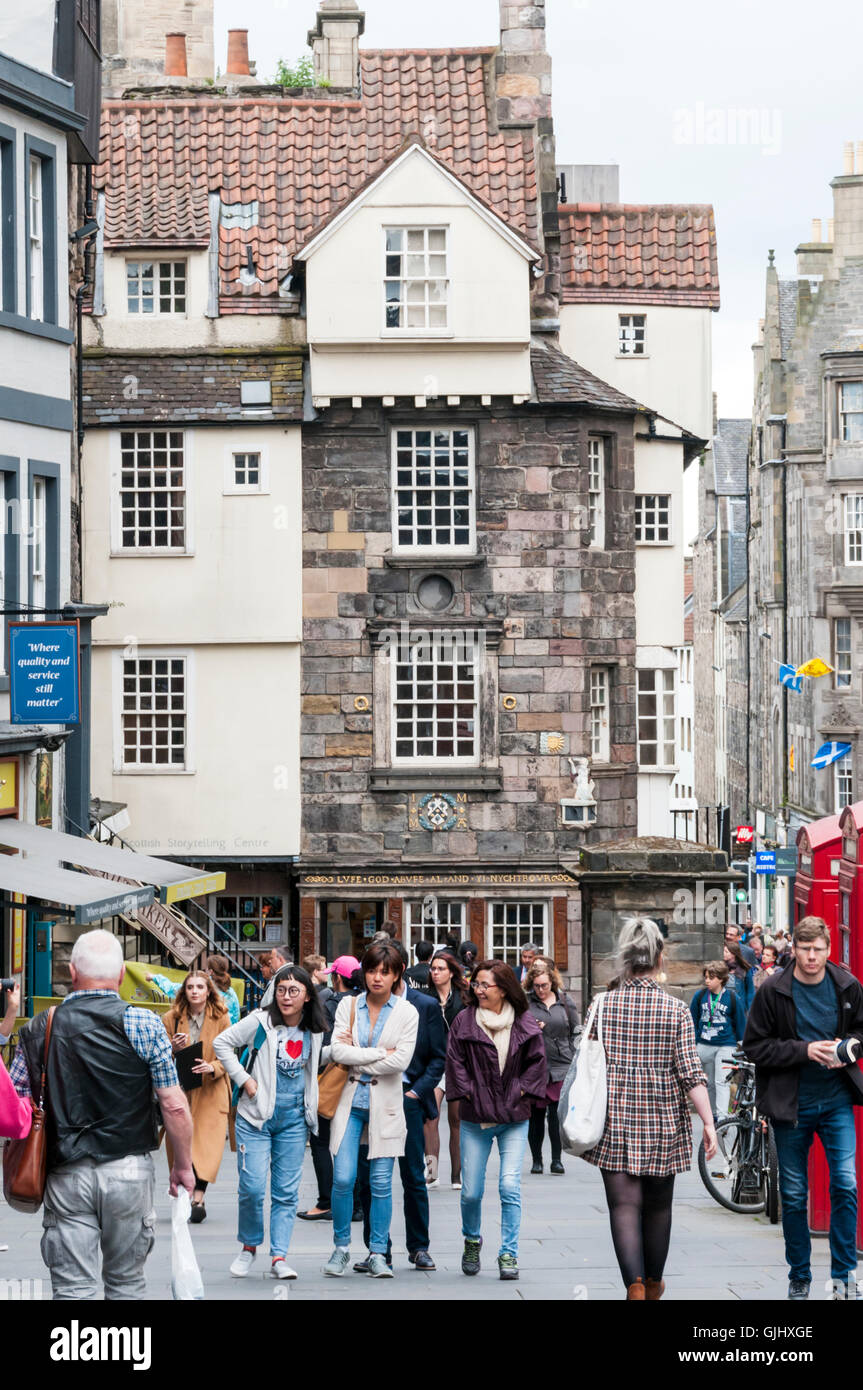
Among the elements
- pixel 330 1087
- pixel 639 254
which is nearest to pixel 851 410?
pixel 639 254

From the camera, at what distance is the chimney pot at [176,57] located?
4469 centimetres

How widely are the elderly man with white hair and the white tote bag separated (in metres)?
1.82

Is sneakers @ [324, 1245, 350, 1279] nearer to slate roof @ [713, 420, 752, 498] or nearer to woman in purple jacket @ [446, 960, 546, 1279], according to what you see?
woman in purple jacket @ [446, 960, 546, 1279]

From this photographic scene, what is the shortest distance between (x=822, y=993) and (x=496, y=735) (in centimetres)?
2031

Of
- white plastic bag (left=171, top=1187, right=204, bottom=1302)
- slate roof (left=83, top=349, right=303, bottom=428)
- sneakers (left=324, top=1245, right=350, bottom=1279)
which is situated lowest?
sneakers (left=324, top=1245, right=350, bottom=1279)

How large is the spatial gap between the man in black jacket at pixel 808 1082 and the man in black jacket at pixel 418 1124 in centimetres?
219

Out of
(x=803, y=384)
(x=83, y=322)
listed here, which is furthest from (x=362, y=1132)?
(x=803, y=384)

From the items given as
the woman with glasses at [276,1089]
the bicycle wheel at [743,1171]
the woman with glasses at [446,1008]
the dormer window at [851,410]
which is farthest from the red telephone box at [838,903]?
the dormer window at [851,410]

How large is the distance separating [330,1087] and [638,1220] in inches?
116

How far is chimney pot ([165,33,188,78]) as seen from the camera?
44.7m

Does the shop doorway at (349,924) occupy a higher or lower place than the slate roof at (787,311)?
lower

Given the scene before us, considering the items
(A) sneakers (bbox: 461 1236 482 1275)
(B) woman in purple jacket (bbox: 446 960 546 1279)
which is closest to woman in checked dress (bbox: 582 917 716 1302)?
(B) woman in purple jacket (bbox: 446 960 546 1279)

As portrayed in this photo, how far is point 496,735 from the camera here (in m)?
29.7

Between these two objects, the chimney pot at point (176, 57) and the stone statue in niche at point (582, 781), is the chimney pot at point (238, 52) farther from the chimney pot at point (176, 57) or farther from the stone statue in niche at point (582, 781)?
the stone statue in niche at point (582, 781)
